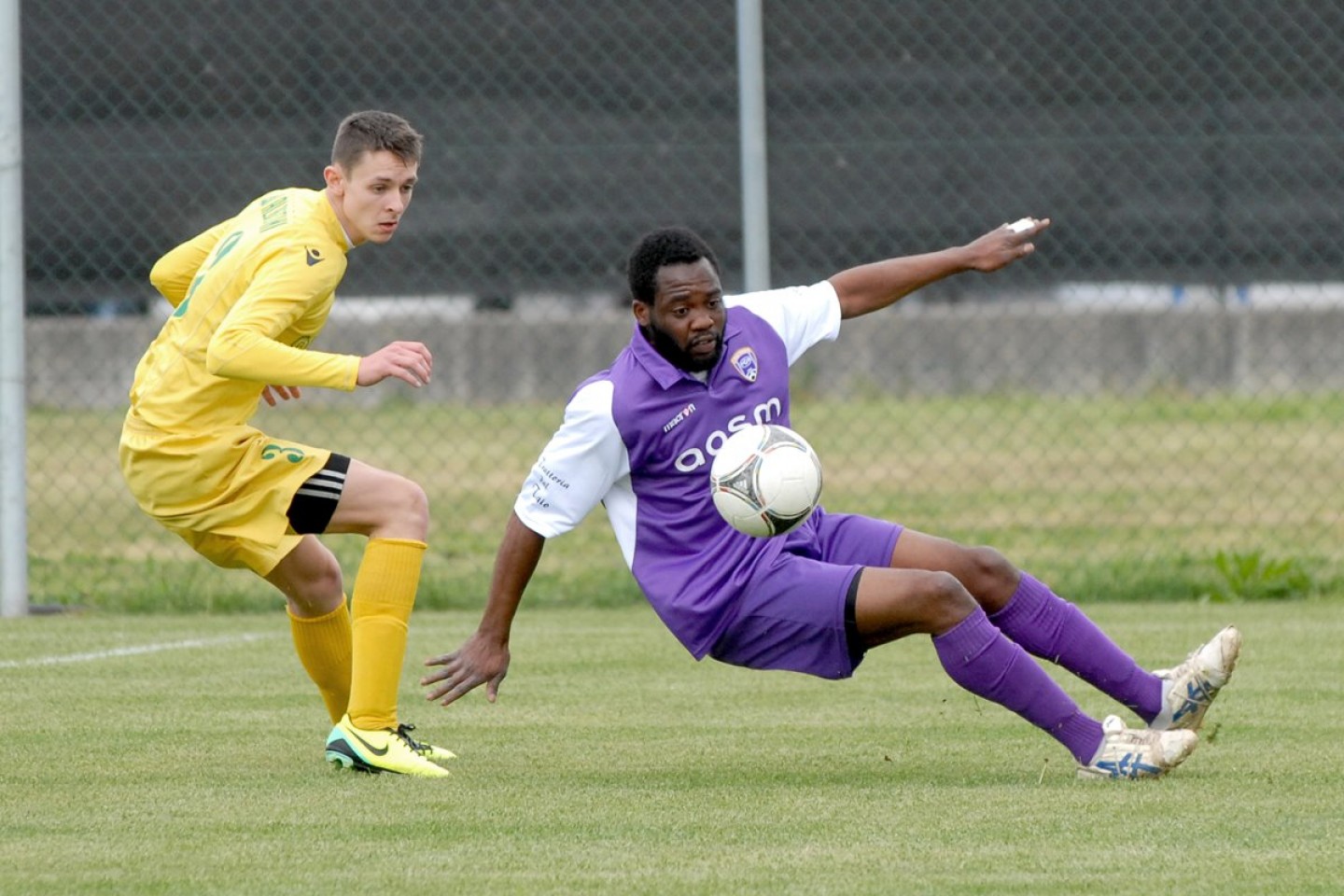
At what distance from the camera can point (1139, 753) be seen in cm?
459

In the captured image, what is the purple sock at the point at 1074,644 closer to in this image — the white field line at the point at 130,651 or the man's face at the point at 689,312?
the man's face at the point at 689,312

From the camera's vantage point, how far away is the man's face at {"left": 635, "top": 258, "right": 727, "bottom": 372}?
4.67 m

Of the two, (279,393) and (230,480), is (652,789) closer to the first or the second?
(230,480)

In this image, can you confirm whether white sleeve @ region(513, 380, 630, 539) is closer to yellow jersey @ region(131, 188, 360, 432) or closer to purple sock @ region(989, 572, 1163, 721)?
yellow jersey @ region(131, 188, 360, 432)

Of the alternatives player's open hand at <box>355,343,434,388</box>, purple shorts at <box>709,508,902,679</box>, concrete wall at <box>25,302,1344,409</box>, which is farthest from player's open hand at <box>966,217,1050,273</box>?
concrete wall at <box>25,302,1344,409</box>

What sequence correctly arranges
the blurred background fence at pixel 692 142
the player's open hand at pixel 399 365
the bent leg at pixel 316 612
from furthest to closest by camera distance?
1. the blurred background fence at pixel 692 142
2. the bent leg at pixel 316 612
3. the player's open hand at pixel 399 365

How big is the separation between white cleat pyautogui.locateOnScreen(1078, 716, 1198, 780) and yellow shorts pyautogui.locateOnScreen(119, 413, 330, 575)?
2026 millimetres

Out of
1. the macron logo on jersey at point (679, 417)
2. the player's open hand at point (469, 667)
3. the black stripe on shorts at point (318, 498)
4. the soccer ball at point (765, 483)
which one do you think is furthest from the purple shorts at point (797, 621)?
the black stripe on shorts at point (318, 498)

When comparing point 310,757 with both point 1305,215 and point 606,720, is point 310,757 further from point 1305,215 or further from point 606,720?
point 1305,215

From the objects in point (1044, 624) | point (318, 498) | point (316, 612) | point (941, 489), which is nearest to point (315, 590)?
point (316, 612)

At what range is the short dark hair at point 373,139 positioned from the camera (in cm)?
512

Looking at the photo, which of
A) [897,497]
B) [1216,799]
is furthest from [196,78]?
[1216,799]

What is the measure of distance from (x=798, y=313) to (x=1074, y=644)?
1030 mm

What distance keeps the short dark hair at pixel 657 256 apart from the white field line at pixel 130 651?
10.0 feet
